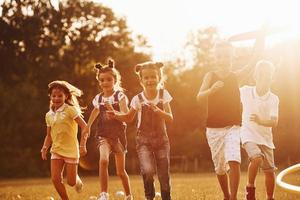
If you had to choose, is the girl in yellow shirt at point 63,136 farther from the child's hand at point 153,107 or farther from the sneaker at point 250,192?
the sneaker at point 250,192

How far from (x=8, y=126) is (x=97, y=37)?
11566mm

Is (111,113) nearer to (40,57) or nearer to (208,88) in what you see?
(208,88)

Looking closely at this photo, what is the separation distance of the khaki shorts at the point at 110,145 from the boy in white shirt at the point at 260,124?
215 cm

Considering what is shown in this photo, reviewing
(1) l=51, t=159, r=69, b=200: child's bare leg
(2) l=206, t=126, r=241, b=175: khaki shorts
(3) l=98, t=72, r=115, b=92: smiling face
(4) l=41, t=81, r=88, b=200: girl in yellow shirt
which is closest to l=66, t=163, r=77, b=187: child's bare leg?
(4) l=41, t=81, r=88, b=200: girl in yellow shirt

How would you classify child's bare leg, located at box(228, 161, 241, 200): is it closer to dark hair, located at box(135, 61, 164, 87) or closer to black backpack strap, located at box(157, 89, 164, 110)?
black backpack strap, located at box(157, 89, 164, 110)

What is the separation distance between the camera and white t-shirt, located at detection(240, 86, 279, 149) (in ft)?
30.3

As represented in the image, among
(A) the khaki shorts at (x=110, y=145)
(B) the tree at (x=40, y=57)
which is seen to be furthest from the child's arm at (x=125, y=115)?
(B) the tree at (x=40, y=57)

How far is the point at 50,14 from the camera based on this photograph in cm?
4856

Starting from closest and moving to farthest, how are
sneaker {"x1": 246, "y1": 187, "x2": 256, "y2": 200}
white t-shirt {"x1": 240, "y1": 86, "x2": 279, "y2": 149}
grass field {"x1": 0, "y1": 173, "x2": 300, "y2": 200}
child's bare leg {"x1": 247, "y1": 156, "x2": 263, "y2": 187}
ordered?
sneaker {"x1": 246, "y1": 187, "x2": 256, "y2": 200} → child's bare leg {"x1": 247, "y1": 156, "x2": 263, "y2": 187} → white t-shirt {"x1": 240, "y1": 86, "x2": 279, "y2": 149} → grass field {"x1": 0, "y1": 173, "x2": 300, "y2": 200}

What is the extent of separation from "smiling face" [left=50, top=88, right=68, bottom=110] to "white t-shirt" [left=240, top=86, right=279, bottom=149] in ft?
9.35

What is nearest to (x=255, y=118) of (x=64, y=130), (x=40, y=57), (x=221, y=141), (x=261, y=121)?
(x=261, y=121)

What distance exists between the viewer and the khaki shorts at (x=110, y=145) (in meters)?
10.2

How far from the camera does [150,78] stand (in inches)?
355

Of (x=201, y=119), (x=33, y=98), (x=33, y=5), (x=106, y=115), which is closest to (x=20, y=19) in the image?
(x=33, y=5)
